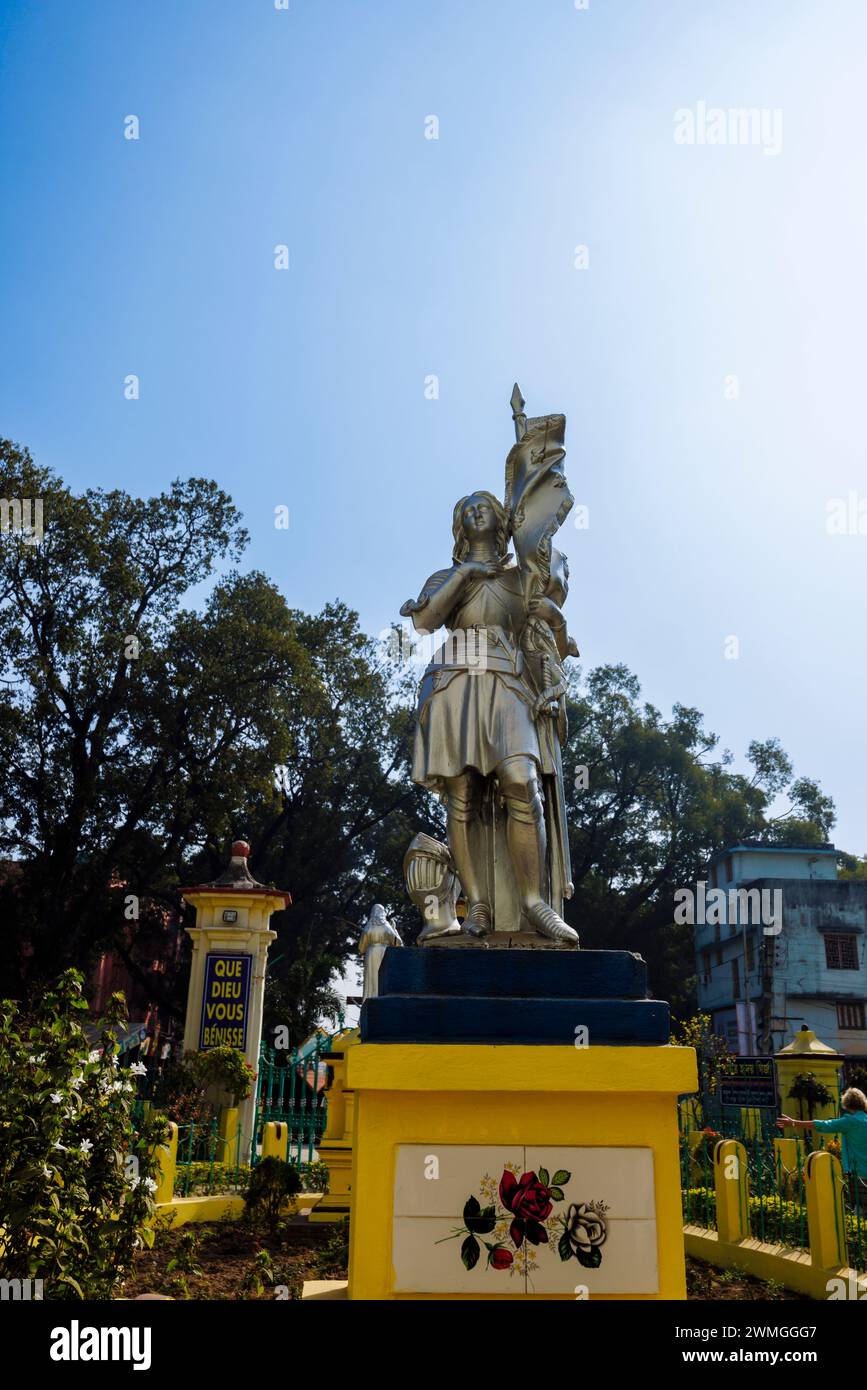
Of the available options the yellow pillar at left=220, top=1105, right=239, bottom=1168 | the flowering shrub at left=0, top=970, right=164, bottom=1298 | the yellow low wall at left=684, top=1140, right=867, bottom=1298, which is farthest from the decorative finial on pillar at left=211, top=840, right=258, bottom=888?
the flowering shrub at left=0, top=970, right=164, bottom=1298

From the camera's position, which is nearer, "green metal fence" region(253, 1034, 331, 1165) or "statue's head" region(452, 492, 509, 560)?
"statue's head" region(452, 492, 509, 560)

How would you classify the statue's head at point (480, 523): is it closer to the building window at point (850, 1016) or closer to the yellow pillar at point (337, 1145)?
the yellow pillar at point (337, 1145)

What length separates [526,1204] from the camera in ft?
11.3

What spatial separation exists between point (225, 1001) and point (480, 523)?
9.12 m

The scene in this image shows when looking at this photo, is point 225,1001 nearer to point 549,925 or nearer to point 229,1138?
point 229,1138

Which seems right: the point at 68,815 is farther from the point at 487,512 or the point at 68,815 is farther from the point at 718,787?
the point at 718,787

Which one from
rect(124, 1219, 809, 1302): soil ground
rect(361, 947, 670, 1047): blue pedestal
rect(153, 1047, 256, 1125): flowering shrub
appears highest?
rect(361, 947, 670, 1047): blue pedestal

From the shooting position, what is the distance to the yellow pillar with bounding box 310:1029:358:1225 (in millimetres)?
8992

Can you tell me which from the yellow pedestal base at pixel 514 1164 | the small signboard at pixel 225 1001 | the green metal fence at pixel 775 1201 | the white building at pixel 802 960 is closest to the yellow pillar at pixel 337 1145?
the small signboard at pixel 225 1001

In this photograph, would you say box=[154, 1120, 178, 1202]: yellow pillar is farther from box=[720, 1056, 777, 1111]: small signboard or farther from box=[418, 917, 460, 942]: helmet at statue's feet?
box=[720, 1056, 777, 1111]: small signboard

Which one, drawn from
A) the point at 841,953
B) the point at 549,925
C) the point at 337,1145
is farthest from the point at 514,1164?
the point at 841,953

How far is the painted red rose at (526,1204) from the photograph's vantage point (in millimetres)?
3436

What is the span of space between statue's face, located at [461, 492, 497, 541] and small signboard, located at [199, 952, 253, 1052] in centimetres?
892
